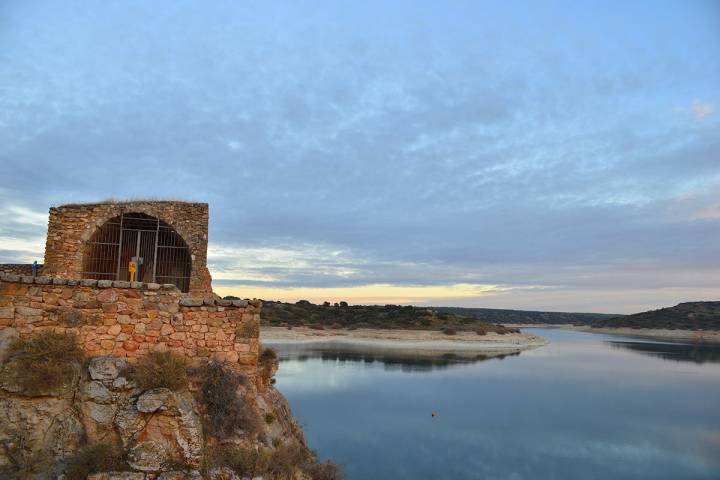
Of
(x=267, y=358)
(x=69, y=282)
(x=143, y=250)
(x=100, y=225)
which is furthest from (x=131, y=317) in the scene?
(x=143, y=250)

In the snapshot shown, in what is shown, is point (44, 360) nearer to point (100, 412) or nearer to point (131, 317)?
point (100, 412)

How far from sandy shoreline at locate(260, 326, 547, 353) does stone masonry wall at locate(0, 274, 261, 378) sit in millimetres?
35345

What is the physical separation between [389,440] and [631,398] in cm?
1644

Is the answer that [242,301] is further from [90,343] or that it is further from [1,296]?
[1,296]

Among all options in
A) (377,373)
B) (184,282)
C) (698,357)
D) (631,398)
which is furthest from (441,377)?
(698,357)

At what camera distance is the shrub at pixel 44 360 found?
7.18m

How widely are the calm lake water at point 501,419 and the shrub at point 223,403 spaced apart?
260 inches

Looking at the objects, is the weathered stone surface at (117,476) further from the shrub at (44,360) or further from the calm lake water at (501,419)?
the calm lake water at (501,419)

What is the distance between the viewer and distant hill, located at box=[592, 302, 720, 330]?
8638cm

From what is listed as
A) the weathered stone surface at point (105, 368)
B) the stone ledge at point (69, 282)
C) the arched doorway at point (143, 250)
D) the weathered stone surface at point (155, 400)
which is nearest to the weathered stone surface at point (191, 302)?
the stone ledge at point (69, 282)

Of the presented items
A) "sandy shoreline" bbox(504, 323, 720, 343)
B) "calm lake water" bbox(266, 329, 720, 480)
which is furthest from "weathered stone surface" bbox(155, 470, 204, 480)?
"sandy shoreline" bbox(504, 323, 720, 343)

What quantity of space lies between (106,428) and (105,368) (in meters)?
0.93

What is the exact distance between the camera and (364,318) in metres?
60.3

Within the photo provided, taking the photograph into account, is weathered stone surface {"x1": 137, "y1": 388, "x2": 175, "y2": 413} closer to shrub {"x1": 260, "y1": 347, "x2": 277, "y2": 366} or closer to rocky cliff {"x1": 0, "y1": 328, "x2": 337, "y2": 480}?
rocky cliff {"x1": 0, "y1": 328, "x2": 337, "y2": 480}
